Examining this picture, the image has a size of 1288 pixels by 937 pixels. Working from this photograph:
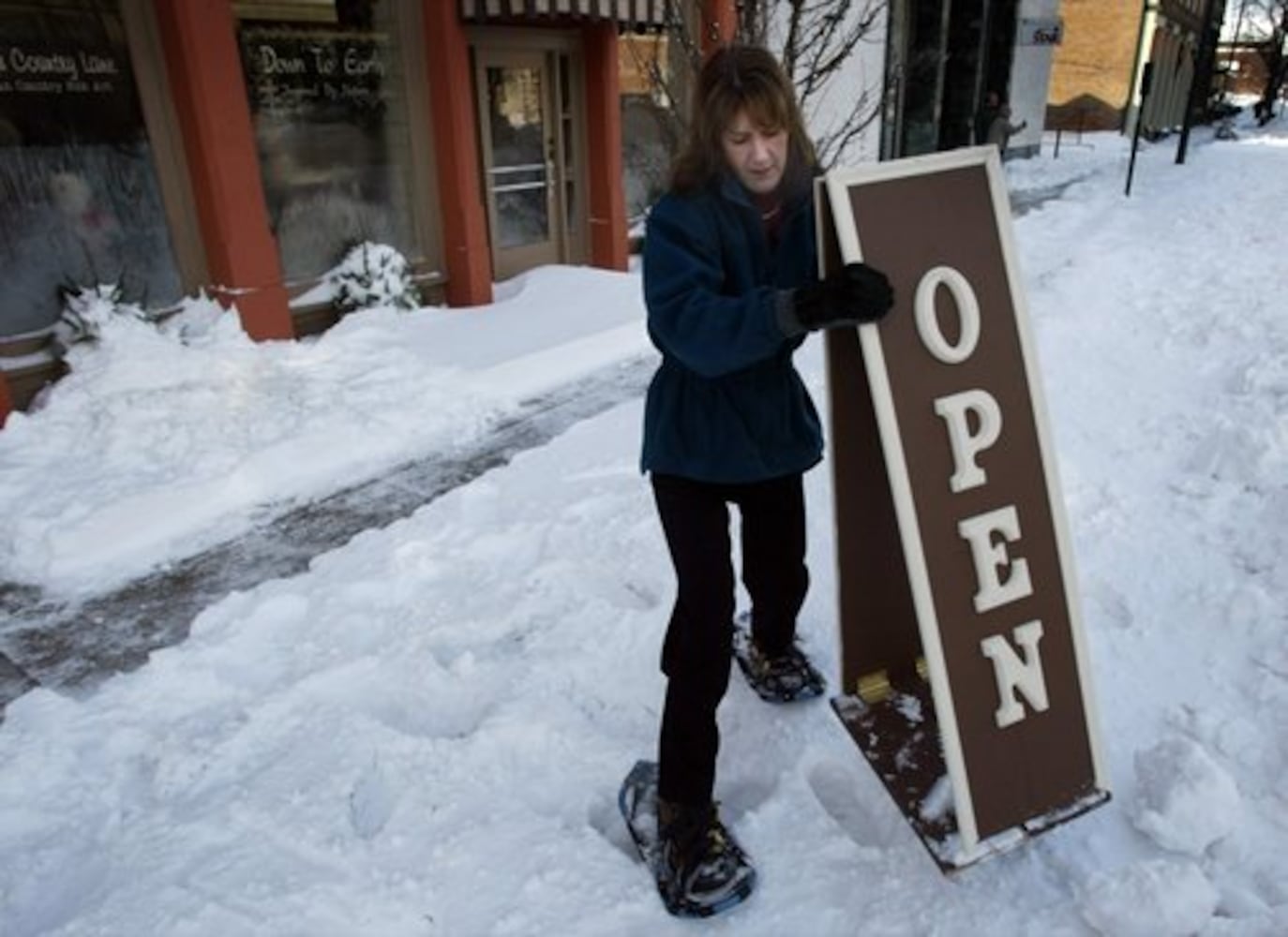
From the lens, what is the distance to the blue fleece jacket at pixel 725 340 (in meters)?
1.78

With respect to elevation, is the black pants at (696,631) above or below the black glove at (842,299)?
below

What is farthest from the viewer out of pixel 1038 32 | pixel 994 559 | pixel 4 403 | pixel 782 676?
pixel 1038 32

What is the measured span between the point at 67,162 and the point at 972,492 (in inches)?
230

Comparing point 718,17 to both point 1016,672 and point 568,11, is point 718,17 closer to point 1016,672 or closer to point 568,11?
point 568,11

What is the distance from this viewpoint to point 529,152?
8.59 m

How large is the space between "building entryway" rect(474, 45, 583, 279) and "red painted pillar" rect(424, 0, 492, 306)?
9.9 inches

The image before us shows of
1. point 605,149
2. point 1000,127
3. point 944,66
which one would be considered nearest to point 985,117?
point 1000,127

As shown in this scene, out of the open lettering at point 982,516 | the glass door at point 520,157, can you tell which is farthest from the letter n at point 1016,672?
the glass door at point 520,157

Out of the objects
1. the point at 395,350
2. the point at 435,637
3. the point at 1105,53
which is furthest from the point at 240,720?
the point at 1105,53

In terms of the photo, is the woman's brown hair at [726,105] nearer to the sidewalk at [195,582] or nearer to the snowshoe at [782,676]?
the snowshoe at [782,676]

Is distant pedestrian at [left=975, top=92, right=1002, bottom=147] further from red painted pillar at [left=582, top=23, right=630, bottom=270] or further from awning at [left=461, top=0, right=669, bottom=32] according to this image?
awning at [left=461, top=0, right=669, bottom=32]

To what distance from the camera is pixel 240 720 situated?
2775 millimetres

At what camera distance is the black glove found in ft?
5.48

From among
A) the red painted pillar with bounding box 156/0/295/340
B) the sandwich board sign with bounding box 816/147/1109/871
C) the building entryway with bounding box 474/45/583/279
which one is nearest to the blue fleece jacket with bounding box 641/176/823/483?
the sandwich board sign with bounding box 816/147/1109/871
